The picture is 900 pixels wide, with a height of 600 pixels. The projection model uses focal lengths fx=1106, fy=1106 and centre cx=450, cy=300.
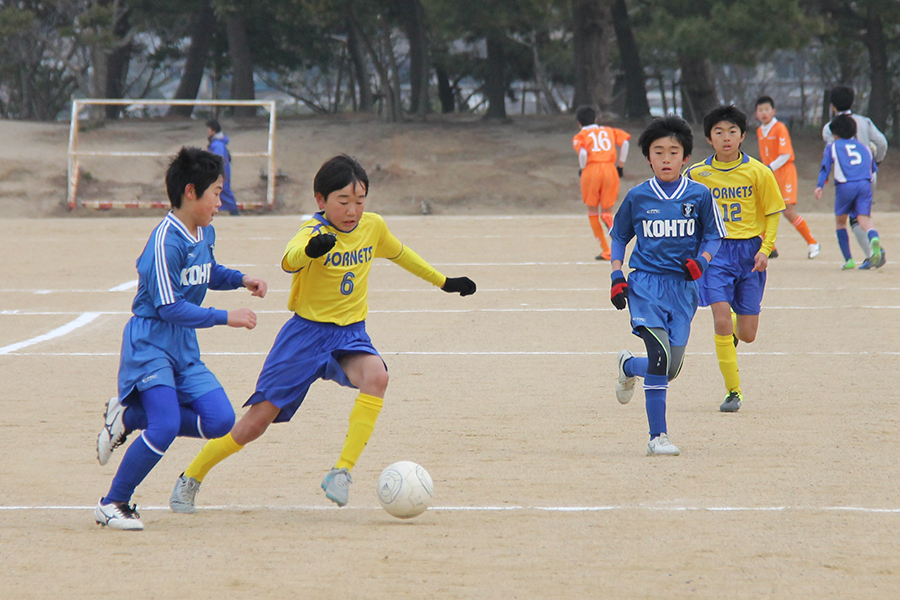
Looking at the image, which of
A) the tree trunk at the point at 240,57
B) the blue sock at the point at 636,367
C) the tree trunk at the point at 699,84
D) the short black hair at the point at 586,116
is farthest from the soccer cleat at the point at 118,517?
the tree trunk at the point at 240,57

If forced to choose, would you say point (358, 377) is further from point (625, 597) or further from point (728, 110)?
point (728, 110)

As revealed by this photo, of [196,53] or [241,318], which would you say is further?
[196,53]

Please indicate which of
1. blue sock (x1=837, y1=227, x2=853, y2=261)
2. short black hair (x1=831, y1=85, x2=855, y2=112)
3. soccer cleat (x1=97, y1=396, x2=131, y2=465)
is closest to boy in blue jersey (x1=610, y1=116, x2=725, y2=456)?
soccer cleat (x1=97, y1=396, x2=131, y2=465)

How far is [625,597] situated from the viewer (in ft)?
12.6

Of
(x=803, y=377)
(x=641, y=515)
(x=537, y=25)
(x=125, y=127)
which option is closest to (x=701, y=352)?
(x=803, y=377)

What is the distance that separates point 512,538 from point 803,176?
2398 cm

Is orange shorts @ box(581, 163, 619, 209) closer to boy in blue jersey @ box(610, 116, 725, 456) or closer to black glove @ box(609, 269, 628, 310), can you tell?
boy in blue jersey @ box(610, 116, 725, 456)

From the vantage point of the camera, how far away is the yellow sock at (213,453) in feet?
16.0

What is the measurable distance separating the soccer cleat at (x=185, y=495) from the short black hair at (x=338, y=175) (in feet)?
4.60

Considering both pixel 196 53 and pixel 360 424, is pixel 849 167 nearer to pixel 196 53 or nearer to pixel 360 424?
pixel 360 424

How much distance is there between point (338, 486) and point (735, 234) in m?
3.56

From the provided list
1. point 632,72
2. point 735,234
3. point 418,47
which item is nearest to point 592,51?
point 632,72

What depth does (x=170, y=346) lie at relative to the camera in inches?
185

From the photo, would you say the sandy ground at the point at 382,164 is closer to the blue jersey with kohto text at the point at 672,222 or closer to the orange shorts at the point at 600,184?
the orange shorts at the point at 600,184
